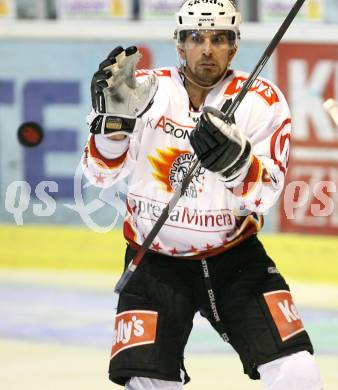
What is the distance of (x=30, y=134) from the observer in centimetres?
722

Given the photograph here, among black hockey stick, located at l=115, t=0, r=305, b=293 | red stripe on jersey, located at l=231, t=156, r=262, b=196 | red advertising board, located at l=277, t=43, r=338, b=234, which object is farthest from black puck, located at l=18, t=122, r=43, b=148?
A: red stripe on jersey, located at l=231, t=156, r=262, b=196

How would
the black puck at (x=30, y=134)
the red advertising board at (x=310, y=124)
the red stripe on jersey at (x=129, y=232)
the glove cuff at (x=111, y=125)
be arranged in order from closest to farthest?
the glove cuff at (x=111, y=125)
the red stripe on jersey at (x=129, y=232)
the red advertising board at (x=310, y=124)
the black puck at (x=30, y=134)

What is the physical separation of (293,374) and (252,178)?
21.3 inches

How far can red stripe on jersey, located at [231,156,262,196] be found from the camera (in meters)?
3.74

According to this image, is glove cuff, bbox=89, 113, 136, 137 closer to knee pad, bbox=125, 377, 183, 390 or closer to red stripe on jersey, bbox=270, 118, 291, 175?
red stripe on jersey, bbox=270, 118, 291, 175

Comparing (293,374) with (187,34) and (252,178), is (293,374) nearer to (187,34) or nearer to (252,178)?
(252,178)

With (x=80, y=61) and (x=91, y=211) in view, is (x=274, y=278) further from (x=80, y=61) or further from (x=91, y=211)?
(x=80, y=61)

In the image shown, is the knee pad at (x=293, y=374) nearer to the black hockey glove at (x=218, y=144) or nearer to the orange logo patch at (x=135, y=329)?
the orange logo patch at (x=135, y=329)

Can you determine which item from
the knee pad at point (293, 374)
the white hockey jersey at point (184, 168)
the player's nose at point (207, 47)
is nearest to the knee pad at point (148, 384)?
the knee pad at point (293, 374)

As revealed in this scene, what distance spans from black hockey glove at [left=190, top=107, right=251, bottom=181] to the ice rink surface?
1500 millimetres

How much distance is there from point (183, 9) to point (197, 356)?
1.74 meters

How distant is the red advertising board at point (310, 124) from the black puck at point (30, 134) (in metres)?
1.28

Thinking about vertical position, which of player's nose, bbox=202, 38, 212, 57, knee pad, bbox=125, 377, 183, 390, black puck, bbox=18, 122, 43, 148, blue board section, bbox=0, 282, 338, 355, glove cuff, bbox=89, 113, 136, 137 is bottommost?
blue board section, bbox=0, 282, 338, 355

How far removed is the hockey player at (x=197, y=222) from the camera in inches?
151
